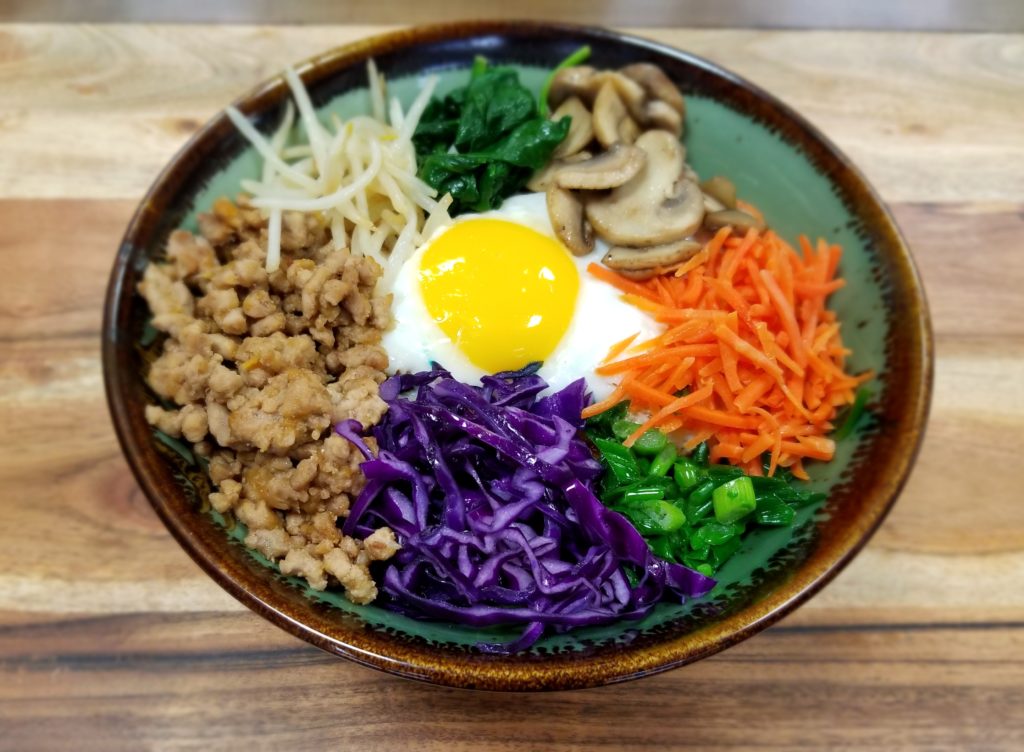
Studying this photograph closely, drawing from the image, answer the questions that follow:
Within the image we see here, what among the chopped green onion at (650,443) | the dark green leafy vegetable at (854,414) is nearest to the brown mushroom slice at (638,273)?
the chopped green onion at (650,443)

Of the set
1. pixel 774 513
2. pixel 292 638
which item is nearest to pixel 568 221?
pixel 774 513

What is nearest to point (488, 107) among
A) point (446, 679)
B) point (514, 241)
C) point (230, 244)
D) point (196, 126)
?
point (514, 241)

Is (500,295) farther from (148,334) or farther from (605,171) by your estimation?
(148,334)

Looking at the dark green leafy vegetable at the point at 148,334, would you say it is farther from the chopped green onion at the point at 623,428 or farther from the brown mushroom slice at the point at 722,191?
the brown mushroom slice at the point at 722,191

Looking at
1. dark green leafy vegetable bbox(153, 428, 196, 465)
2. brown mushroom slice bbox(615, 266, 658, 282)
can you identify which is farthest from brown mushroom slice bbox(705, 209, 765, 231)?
dark green leafy vegetable bbox(153, 428, 196, 465)

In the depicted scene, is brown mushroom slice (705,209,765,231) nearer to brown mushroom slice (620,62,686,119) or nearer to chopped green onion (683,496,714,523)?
brown mushroom slice (620,62,686,119)

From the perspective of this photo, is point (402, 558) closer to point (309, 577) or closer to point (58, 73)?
point (309, 577)
